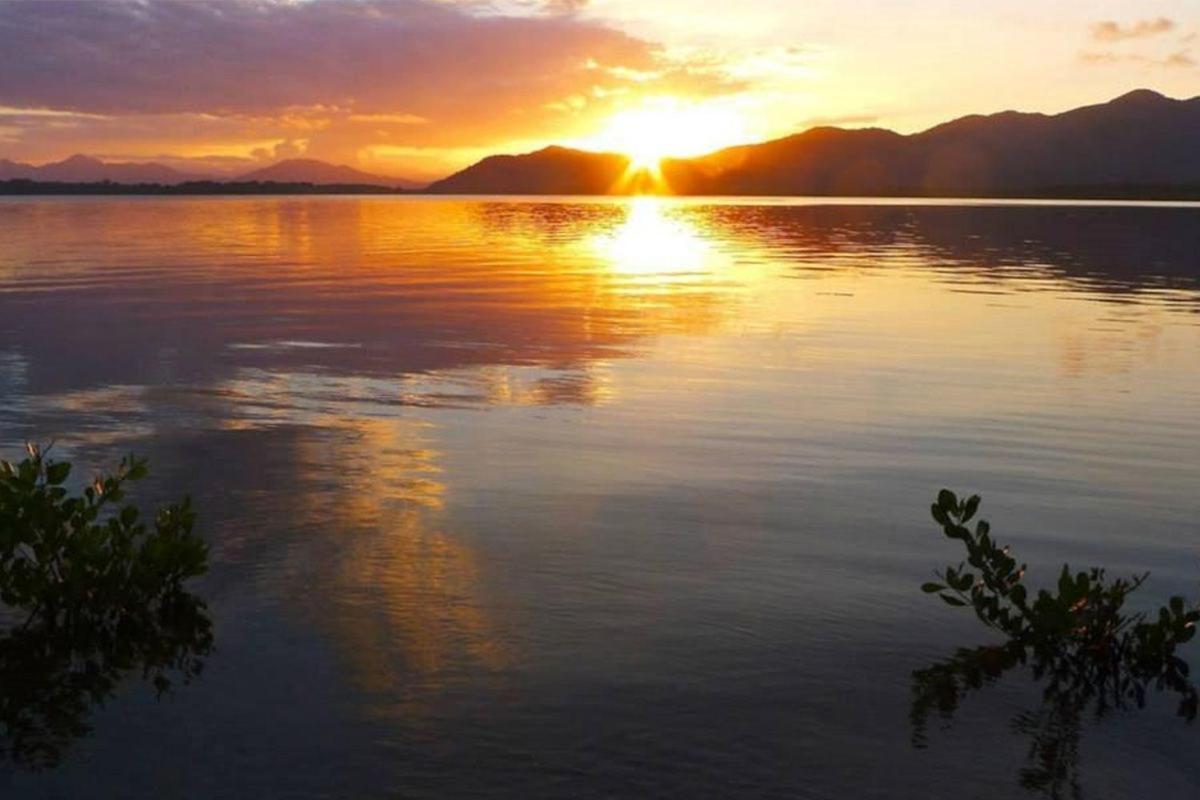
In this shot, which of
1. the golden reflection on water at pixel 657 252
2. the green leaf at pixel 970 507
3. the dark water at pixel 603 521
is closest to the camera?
the dark water at pixel 603 521

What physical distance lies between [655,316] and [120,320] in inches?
511

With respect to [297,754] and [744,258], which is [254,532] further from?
[744,258]

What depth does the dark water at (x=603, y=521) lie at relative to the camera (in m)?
7.21

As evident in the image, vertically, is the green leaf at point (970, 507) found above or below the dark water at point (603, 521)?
above

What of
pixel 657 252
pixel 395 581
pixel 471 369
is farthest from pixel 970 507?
pixel 657 252

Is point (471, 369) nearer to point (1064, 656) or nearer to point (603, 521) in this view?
point (603, 521)

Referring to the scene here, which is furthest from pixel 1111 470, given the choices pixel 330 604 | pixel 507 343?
pixel 507 343

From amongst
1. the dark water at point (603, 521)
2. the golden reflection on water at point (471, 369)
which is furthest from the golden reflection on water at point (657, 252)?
the dark water at point (603, 521)

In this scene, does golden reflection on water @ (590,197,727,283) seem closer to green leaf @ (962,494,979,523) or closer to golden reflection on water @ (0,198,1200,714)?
golden reflection on water @ (0,198,1200,714)

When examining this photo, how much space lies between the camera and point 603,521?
11.9m

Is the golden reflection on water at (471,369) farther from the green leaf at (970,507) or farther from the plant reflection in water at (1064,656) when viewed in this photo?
→ the green leaf at (970,507)

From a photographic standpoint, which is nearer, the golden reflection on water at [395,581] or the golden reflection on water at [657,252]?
the golden reflection on water at [395,581]

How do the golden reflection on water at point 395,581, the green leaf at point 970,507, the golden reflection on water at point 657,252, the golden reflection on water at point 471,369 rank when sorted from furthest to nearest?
the golden reflection on water at point 657,252 < the golden reflection on water at point 471,369 < the green leaf at point 970,507 < the golden reflection on water at point 395,581

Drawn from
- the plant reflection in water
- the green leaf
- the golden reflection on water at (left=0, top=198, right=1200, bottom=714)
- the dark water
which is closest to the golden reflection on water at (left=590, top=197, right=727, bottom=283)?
the golden reflection on water at (left=0, top=198, right=1200, bottom=714)
